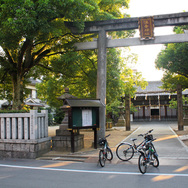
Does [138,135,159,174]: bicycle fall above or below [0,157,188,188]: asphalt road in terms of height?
above

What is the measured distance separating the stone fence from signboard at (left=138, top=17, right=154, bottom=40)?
632 centimetres

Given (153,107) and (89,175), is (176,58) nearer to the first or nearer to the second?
(89,175)

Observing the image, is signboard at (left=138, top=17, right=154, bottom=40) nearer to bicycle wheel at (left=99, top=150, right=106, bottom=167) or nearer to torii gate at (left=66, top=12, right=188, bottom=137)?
torii gate at (left=66, top=12, right=188, bottom=137)

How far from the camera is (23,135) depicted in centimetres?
954

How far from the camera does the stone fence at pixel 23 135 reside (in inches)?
362

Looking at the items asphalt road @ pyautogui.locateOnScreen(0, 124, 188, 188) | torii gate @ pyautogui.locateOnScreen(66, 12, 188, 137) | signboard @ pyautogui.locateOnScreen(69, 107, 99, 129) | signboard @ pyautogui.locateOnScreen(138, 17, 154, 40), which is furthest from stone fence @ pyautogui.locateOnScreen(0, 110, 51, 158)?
signboard @ pyautogui.locateOnScreen(138, 17, 154, 40)

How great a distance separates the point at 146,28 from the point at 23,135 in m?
7.84

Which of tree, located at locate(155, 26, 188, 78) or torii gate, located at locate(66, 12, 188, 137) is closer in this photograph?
torii gate, located at locate(66, 12, 188, 137)

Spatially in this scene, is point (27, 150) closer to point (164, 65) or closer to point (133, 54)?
point (164, 65)

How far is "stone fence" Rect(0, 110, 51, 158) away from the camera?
362 inches

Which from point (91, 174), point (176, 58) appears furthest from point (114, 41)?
point (91, 174)

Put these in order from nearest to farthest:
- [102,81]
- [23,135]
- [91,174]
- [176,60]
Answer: [91,174]
[23,135]
[102,81]
[176,60]

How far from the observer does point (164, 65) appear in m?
18.2

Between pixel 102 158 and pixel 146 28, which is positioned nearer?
pixel 102 158
